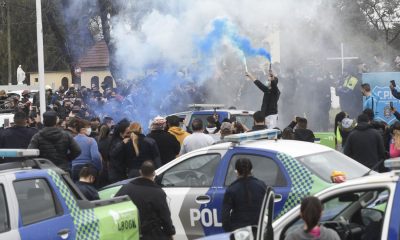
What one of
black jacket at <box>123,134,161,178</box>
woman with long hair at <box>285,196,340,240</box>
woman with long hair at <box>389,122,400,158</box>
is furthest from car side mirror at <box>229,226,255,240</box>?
woman with long hair at <box>389,122,400,158</box>

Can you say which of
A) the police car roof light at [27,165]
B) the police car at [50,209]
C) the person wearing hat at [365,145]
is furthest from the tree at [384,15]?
the police car roof light at [27,165]

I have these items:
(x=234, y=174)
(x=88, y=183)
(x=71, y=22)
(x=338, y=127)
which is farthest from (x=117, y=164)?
(x=71, y=22)

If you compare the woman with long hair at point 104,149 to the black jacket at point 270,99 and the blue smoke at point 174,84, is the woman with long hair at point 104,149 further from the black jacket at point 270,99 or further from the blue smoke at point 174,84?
the blue smoke at point 174,84

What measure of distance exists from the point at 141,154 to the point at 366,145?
3.30 meters

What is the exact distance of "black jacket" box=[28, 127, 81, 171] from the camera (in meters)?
11.0

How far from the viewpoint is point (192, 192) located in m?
10.1

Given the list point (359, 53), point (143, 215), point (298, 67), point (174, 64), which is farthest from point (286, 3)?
point (143, 215)

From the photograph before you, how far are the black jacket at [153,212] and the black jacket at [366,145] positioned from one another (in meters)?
4.67

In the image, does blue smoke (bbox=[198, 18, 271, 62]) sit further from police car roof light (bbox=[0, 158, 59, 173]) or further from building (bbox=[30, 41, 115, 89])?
police car roof light (bbox=[0, 158, 59, 173])

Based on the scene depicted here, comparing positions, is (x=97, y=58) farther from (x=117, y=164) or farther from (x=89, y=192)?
(x=89, y=192)

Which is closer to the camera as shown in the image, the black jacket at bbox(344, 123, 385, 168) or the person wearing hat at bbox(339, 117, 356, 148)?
the black jacket at bbox(344, 123, 385, 168)

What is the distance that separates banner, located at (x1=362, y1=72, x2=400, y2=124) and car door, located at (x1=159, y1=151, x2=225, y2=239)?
10163 mm

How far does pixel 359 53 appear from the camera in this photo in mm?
33719

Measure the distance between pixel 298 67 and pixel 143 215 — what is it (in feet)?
58.2
